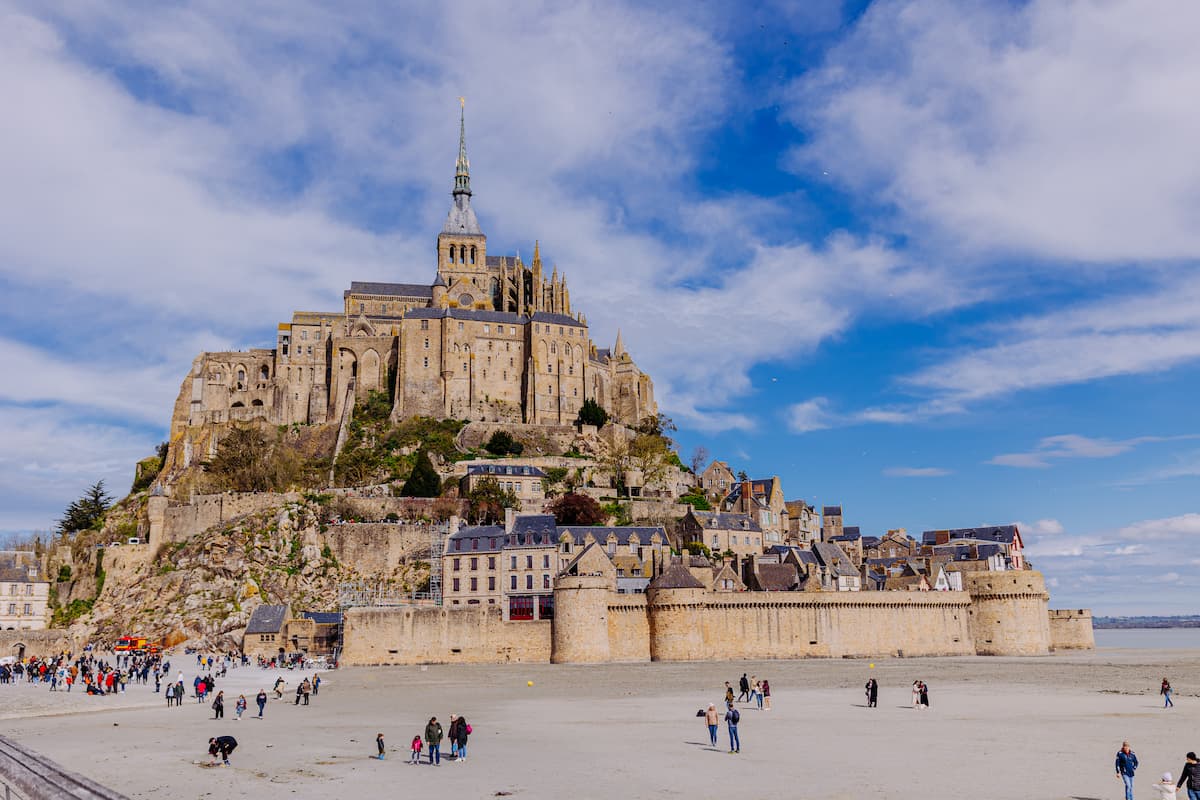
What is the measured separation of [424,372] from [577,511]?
81.1ft

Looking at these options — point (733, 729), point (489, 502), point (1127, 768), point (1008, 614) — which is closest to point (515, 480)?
point (489, 502)

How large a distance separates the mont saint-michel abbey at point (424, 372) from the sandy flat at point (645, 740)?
43.8 meters

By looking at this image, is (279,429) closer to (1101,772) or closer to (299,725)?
(299,725)

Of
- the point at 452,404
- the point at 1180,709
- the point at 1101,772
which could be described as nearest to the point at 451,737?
the point at 1101,772

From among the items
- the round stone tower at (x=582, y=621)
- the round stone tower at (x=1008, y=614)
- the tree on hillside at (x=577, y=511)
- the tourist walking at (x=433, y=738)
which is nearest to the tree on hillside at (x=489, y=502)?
the tree on hillside at (x=577, y=511)

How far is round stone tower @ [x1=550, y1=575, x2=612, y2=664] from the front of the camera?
51375 mm

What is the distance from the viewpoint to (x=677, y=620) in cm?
5284

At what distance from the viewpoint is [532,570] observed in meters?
56.9

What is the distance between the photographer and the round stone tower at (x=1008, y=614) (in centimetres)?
5922

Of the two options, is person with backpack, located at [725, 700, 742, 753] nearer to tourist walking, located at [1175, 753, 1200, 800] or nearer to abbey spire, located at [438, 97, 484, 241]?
tourist walking, located at [1175, 753, 1200, 800]

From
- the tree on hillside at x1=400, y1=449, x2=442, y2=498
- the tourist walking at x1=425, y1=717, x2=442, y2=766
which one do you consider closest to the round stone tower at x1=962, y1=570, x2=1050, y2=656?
the tree on hillside at x1=400, y1=449, x2=442, y2=498

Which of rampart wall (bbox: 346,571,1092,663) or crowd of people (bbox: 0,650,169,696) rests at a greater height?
rampart wall (bbox: 346,571,1092,663)

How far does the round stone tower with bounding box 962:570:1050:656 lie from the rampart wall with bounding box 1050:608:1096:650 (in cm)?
842

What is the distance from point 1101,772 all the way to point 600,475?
5732 centimetres
